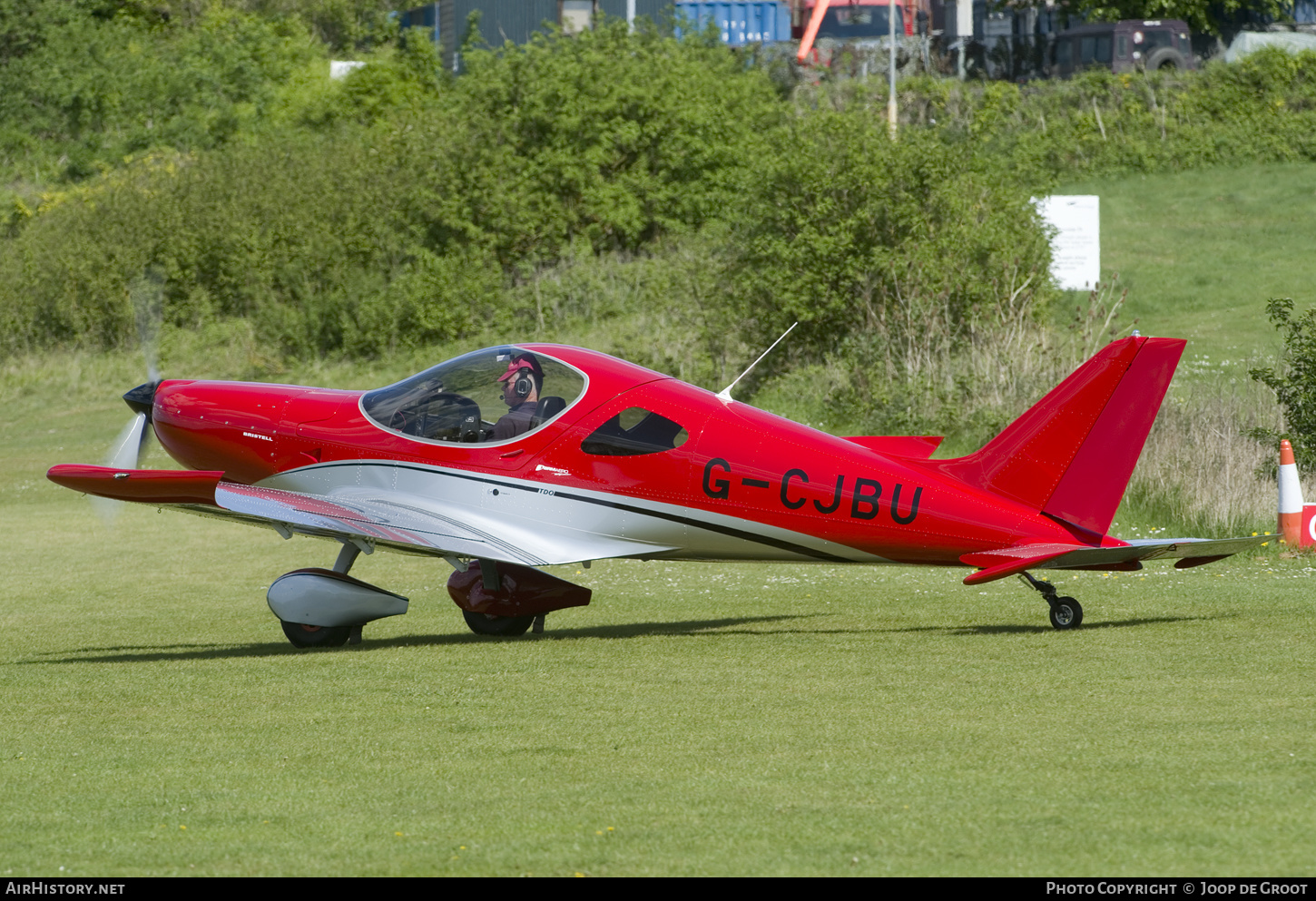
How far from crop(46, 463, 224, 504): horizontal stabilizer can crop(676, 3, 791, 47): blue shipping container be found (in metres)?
48.0

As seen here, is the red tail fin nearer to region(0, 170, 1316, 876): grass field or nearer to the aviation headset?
region(0, 170, 1316, 876): grass field

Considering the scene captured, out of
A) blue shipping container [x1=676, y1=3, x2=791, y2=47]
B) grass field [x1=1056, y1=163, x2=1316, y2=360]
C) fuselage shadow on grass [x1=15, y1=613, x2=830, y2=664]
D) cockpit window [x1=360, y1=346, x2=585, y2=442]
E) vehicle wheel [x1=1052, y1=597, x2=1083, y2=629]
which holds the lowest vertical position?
grass field [x1=1056, y1=163, x2=1316, y2=360]

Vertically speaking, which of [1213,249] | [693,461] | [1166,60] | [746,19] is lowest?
[1213,249]

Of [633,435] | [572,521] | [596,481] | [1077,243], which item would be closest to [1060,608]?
[633,435]

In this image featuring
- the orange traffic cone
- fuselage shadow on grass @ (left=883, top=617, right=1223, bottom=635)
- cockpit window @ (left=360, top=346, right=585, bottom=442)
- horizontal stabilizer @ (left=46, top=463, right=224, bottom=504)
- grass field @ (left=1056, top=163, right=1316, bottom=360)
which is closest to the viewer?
horizontal stabilizer @ (left=46, top=463, right=224, bottom=504)

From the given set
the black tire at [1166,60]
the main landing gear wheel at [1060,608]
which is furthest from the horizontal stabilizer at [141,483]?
the black tire at [1166,60]

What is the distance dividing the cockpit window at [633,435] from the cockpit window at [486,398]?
1.09 ft

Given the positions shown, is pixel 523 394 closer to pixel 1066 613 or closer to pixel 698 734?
pixel 1066 613

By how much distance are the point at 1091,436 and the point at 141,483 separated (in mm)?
6281

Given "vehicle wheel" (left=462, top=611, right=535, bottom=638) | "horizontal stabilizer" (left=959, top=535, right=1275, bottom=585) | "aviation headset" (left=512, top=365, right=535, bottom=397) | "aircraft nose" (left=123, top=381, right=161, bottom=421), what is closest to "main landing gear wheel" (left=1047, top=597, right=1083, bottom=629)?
"horizontal stabilizer" (left=959, top=535, right=1275, bottom=585)

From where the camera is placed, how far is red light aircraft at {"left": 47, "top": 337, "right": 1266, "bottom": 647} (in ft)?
34.0

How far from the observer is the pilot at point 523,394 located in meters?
11.4

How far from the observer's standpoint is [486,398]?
11461 mm

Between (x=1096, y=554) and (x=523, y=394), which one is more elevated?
(x=523, y=394)
